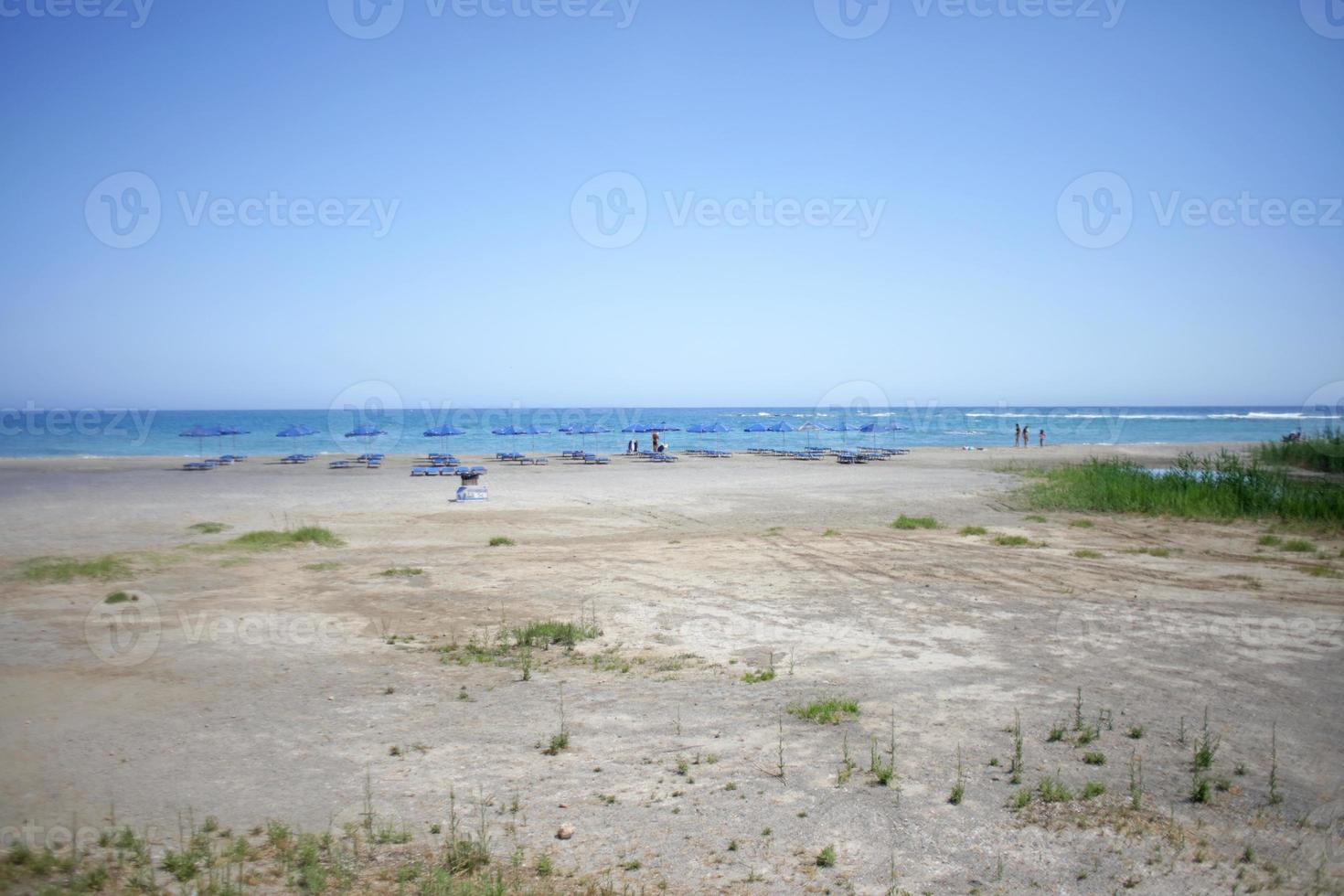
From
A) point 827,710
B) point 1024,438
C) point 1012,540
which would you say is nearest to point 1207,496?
point 1012,540

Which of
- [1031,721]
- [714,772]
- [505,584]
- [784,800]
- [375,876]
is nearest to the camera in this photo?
[375,876]

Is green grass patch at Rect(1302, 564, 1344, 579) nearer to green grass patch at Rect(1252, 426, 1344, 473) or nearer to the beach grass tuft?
the beach grass tuft

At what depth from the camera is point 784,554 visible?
1638cm

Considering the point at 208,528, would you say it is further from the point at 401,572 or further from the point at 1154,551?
the point at 1154,551

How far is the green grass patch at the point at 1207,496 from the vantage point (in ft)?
65.4

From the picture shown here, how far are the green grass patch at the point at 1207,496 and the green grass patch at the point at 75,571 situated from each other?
75.0 feet

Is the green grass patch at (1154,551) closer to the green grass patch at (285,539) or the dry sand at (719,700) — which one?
the dry sand at (719,700)

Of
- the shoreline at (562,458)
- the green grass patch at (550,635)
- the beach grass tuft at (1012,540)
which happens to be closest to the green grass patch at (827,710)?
the green grass patch at (550,635)

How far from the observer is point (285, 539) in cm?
1756

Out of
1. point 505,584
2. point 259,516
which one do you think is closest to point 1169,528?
point 505,584

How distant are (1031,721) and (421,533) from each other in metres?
15.3

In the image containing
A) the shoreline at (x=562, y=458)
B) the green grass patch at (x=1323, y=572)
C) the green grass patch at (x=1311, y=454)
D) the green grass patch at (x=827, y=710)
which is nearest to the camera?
the green grass patch at (x=827, y=710)

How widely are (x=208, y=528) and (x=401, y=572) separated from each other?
28.1 feet

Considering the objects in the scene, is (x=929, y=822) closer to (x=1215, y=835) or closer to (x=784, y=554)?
(x=1215, y=835)
